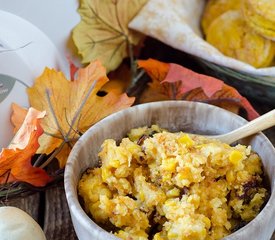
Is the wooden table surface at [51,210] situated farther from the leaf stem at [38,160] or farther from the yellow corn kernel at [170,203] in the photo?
the yellow corn kernel at [170,203]

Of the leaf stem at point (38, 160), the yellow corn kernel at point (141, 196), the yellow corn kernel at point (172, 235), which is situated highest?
the yellow corn kernel at point (141, 196)

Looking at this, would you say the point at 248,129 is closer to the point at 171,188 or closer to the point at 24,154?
the point at 171,188

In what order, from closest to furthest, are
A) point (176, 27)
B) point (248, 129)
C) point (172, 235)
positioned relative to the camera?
point (172, 235) → point (248, 129) → point (176, 27)

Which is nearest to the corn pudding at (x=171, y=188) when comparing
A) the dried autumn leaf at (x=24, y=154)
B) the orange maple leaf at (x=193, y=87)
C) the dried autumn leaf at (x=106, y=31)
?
the dried autumn leaf at (x=24, y=154)

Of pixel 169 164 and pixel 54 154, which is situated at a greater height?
pixel 169 164

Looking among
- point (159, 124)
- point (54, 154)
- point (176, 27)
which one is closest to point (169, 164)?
point (159, 124)

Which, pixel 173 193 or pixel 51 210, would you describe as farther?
pixel 51 210

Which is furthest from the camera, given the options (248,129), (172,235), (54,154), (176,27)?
(176,27)
